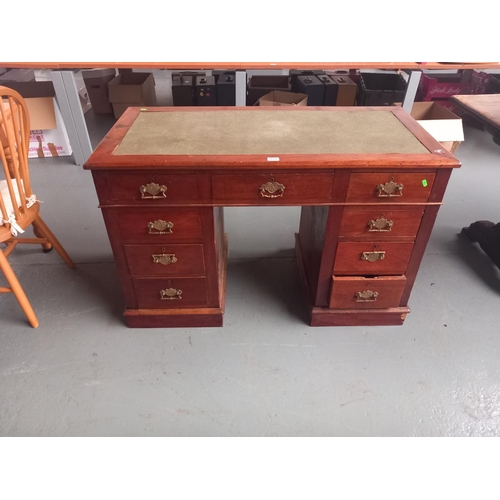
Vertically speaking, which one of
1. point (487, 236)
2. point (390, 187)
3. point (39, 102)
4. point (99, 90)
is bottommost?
point (487, 236)

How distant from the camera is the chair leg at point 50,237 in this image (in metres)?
1.88

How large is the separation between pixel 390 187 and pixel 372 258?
12.3 inches

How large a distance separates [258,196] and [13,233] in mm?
A: 1027

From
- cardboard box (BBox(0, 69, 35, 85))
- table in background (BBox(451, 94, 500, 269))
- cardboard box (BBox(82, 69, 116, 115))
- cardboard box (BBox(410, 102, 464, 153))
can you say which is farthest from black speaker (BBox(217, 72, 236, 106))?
table in background (BBox(451, 94, 500, 269))

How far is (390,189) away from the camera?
4.42 feet

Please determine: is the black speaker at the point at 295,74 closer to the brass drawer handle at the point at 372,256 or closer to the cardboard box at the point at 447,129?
the cardboard box at the point at 447,129

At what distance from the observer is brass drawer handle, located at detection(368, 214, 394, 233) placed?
56.5 inches

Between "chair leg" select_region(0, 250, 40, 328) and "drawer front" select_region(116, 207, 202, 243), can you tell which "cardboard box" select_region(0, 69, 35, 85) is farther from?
"drawer front" select_region(116, 207, 202, 243)

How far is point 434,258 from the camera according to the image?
2.14 meters

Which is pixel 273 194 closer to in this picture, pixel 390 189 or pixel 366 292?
pixel 390 189

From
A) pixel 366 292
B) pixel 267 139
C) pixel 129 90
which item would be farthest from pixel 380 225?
pixel 129 90

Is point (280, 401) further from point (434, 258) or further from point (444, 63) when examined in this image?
point (444, 63)
